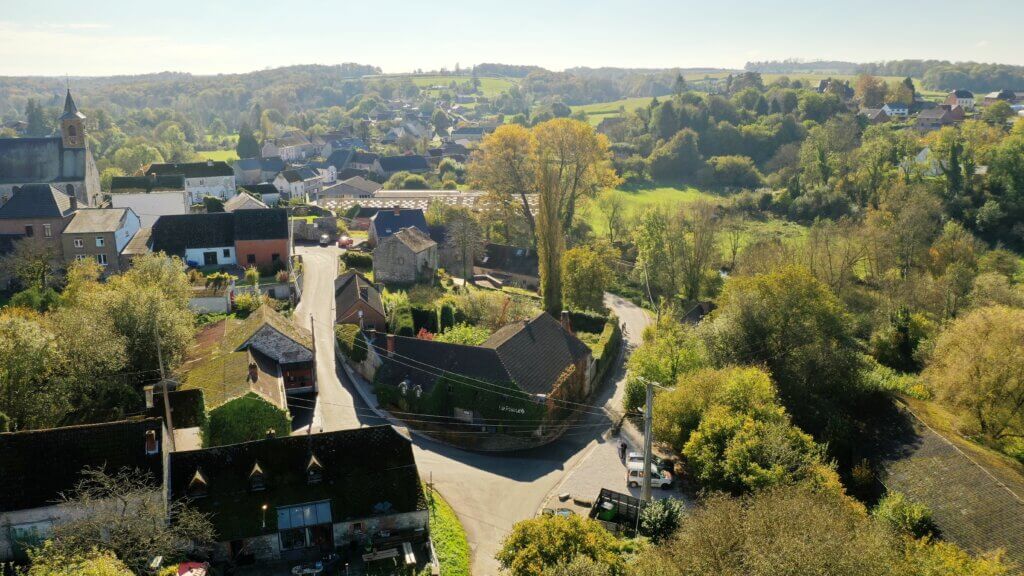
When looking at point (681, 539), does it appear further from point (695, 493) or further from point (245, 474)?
point (245, 474)

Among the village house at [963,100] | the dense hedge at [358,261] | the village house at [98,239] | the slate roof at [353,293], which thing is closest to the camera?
the slate roof at [353,293]

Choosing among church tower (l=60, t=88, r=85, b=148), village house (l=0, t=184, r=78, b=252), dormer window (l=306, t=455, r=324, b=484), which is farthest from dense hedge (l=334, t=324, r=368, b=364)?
church tower (l=60, t=88, r=85, b=148)

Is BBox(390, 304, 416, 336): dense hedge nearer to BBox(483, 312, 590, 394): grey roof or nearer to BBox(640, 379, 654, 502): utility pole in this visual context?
BBox(483, 312, 590, 394): grey roof

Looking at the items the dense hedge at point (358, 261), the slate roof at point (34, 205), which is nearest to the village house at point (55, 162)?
the slate roof at point (34, 205)

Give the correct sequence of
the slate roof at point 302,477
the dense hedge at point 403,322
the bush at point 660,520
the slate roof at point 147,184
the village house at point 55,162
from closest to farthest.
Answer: the slate roof at point 302,477, the bush at point 660,520, the dense hedge at point 403,322, the village house at point 55,162, the slate roof at point 147,184

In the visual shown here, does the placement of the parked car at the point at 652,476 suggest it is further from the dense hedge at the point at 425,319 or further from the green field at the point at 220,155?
the green field at the point at 220,155

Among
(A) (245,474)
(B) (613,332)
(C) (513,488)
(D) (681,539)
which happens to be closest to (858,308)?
(B) (613,332)
